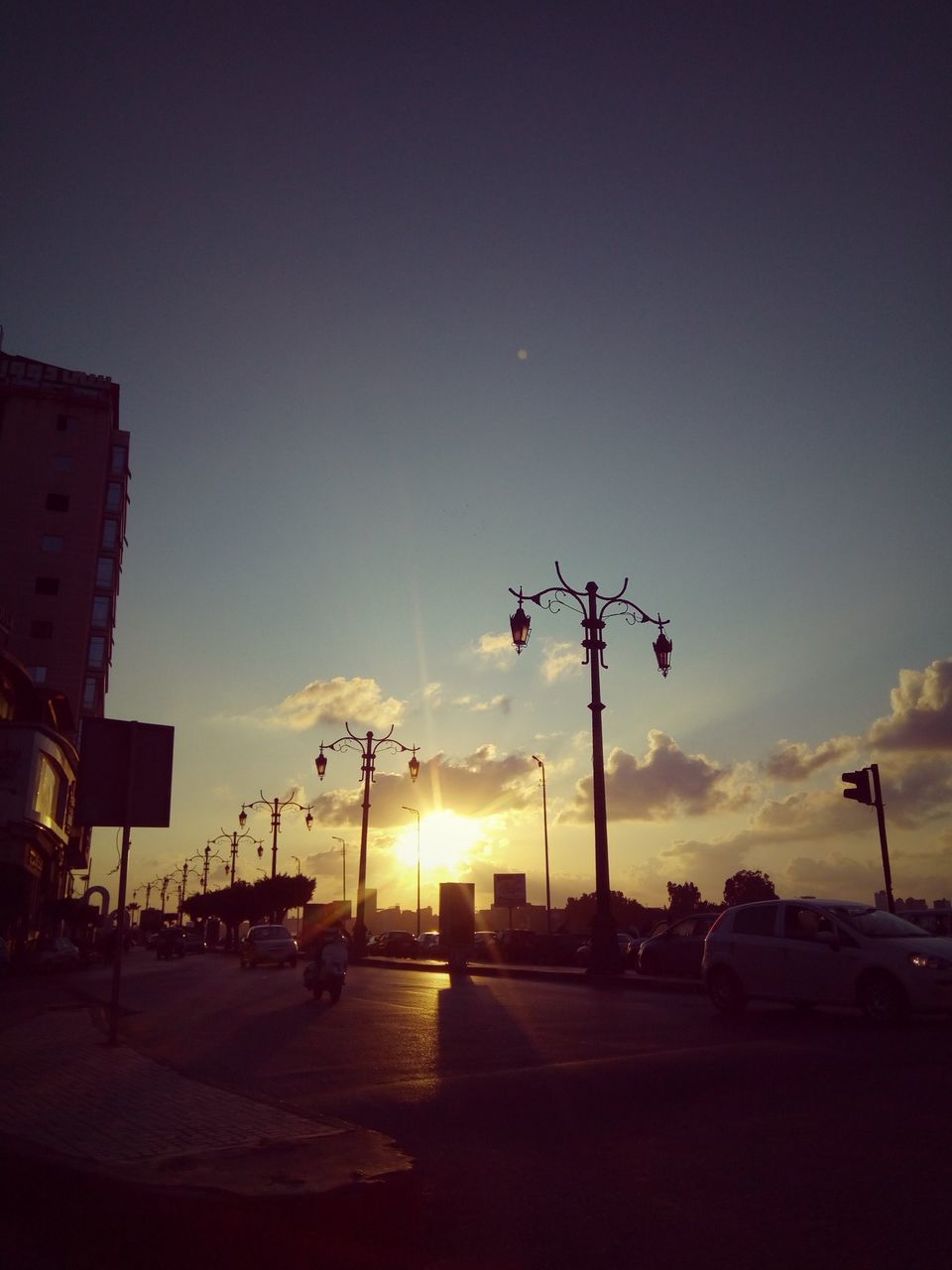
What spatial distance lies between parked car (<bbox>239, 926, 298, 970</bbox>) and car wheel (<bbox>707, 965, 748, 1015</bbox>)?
27314 millimetres

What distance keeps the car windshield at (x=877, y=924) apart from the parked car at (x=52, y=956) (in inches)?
1534

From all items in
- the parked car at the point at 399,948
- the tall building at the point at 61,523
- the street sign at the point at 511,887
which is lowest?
the parked car at the point at 399,948

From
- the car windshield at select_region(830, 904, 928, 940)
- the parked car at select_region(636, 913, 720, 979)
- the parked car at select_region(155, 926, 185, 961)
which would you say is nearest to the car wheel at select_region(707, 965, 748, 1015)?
the car windshield at select_region(830, 904, 928, 940)

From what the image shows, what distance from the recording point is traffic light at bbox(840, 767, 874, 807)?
21078 mm

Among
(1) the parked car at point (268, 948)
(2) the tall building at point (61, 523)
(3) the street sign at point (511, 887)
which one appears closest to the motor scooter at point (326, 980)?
(3) the street sign at point (511, 887)

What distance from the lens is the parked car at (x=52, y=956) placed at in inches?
1676

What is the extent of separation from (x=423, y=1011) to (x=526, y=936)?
97.2ft

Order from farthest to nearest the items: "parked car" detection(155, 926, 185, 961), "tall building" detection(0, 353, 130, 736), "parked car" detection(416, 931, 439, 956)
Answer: "tall building" detection(0, 353, 130, 736) < "parked car" detection(416, 931, 439, 956) < "parked car" detection(155, 926, 185, 961)

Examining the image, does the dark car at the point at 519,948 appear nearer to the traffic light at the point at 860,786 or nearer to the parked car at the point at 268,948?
the parked car at the point at 268,948

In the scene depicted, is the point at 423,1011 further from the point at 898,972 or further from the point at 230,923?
the point at 230,923

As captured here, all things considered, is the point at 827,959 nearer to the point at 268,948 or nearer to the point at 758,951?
the point at 758,951

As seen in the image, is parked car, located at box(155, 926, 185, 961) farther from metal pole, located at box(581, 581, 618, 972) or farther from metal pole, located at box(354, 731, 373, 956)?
metal pole, located at box(581, 581, 618, 972)

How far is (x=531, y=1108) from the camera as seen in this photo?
7.08 meters

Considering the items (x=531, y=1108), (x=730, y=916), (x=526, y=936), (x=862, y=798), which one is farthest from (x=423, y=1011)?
(x=526, y=936)
